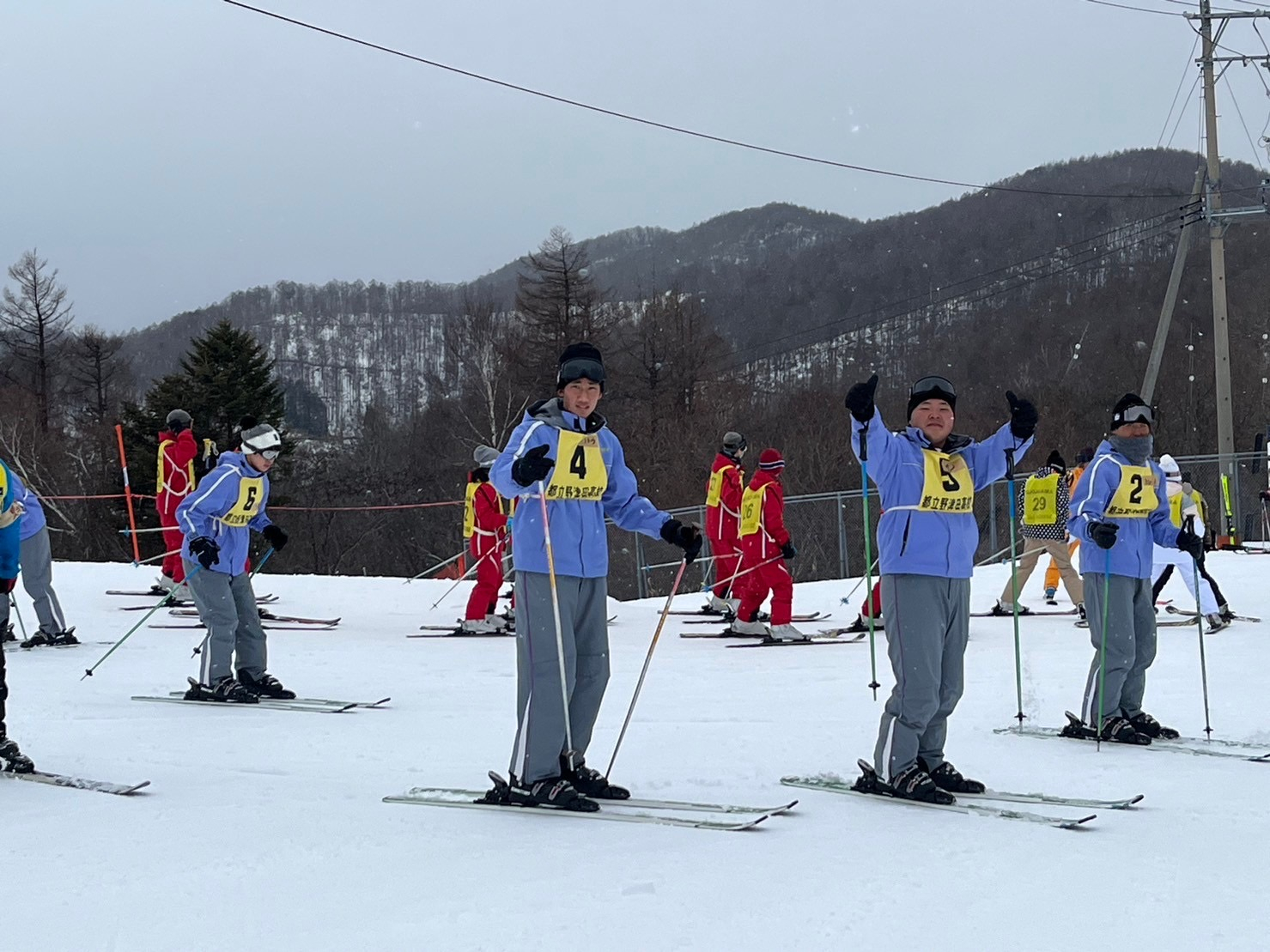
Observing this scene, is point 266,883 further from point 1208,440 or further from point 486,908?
point 1208,440

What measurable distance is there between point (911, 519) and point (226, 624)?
4721 mm

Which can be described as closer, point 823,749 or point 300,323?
point 823,749

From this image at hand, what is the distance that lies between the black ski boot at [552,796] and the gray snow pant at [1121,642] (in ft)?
10.2

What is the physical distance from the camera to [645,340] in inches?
1806

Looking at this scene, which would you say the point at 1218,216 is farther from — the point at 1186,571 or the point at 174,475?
the point at 174,475

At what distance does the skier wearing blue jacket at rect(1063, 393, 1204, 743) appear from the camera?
252 inches

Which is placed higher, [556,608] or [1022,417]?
[1022,417]

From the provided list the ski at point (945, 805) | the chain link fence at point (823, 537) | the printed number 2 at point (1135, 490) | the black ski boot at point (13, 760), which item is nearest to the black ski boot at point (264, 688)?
the black ski boot at point (13, 760)

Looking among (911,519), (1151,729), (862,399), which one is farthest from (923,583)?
(1151,729)

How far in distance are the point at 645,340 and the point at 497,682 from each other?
3747cm

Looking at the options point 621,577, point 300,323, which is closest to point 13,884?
point 621,577

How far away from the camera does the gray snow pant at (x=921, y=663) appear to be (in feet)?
15.9

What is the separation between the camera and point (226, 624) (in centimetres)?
777

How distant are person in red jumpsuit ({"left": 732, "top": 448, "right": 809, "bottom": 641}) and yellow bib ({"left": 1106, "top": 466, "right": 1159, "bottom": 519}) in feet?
15.5
